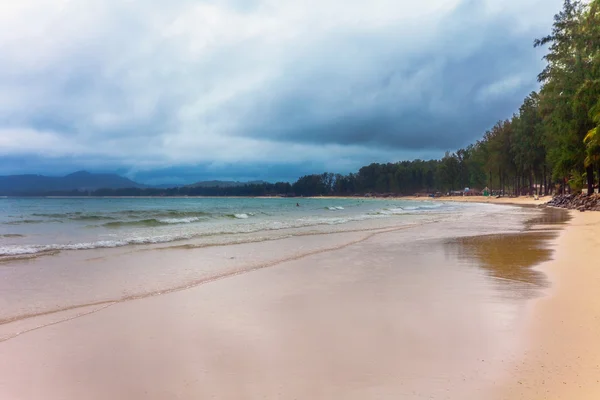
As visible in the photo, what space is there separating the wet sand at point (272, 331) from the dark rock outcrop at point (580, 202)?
27.6 m

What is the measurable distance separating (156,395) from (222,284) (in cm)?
537

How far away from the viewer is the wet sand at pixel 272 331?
424cm

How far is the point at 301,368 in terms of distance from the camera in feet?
15.0

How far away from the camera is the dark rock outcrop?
3393 cm

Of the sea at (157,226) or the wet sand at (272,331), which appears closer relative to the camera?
the wet sand at (272,331)

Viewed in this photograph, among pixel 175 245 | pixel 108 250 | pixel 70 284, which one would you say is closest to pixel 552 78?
pixel 175 245

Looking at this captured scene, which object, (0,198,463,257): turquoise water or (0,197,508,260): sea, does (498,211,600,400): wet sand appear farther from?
(0,198,463,257): turquoise water

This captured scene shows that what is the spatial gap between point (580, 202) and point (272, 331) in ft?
134

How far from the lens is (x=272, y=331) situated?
233 inches

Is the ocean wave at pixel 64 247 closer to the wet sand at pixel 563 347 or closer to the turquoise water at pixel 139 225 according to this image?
the turquoise water at pixel 139 225

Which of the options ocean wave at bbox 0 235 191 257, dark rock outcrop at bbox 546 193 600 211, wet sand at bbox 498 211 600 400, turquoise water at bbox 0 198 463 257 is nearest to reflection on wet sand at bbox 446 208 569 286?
wet sand at bbox 498 211 600 400

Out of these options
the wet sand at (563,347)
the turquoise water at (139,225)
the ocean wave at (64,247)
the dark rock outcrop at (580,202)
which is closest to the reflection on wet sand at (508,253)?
the wet sand at (563,347)

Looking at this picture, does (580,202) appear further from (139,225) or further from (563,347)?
(563,347)

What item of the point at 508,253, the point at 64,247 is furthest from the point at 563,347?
the point at 64,247
